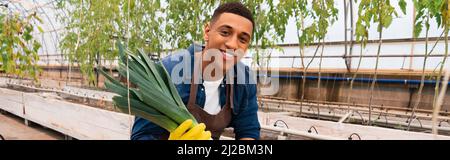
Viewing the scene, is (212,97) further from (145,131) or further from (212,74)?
(145,131)

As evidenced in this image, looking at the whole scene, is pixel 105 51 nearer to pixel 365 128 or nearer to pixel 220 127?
pixel 365 128

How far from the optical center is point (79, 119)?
3.25 metres

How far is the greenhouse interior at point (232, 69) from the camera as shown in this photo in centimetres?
83

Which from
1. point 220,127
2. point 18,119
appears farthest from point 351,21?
point 18,119

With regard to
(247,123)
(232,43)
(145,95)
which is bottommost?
(247,123)

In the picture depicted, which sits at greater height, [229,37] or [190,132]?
[229,37]

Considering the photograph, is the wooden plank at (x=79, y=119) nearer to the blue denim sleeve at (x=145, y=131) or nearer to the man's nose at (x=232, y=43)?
the blue denim sleeve at (x=145, y=131)

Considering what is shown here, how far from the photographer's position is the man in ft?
2.87

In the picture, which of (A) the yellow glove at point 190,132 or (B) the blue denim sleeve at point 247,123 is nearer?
(A) the yellow glove at point 190,132

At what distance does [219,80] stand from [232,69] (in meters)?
0.05

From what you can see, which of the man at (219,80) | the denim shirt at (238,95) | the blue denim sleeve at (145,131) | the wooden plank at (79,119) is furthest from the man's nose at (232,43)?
the wooden plank at (79,119)

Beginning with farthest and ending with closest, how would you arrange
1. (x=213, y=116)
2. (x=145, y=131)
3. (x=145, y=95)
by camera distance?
(x=213, y=116) → (x=145, y=131) → (x=145, y=95)

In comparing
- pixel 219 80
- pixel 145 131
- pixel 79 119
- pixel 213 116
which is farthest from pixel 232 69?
pixel 79 119
